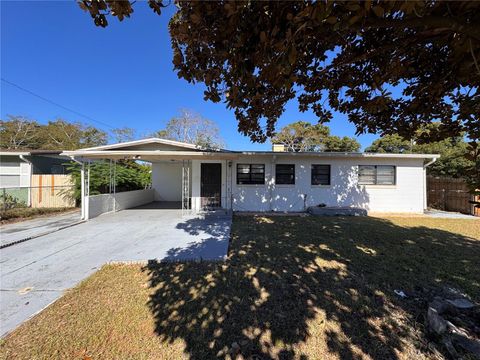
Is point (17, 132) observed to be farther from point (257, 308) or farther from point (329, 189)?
point (257, 308)

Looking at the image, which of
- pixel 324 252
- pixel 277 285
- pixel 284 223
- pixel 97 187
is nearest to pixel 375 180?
pixel 284 223

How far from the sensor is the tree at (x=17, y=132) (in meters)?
26.5

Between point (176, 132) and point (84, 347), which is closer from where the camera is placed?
point (84, 347)

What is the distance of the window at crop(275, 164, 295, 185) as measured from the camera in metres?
11.4

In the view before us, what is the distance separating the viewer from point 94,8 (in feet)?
5.80

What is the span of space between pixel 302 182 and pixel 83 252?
9.23 m

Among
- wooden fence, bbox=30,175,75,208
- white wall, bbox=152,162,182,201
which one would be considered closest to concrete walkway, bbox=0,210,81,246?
wooden fence, bbox=30,175,75,208

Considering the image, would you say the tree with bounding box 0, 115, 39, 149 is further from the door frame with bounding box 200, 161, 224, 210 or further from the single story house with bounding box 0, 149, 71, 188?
the door frame with bounding box 200, 161, 224, 210

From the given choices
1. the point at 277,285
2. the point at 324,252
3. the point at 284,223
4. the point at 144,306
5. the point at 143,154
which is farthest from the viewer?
the point at 143,154

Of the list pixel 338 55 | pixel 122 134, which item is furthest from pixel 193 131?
pixel 338 55

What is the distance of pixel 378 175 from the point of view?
11.7 metres

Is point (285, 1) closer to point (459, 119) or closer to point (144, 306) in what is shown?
point (459, 119)

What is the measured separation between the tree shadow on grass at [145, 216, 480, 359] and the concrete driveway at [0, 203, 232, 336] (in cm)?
85

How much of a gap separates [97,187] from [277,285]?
1049cm
